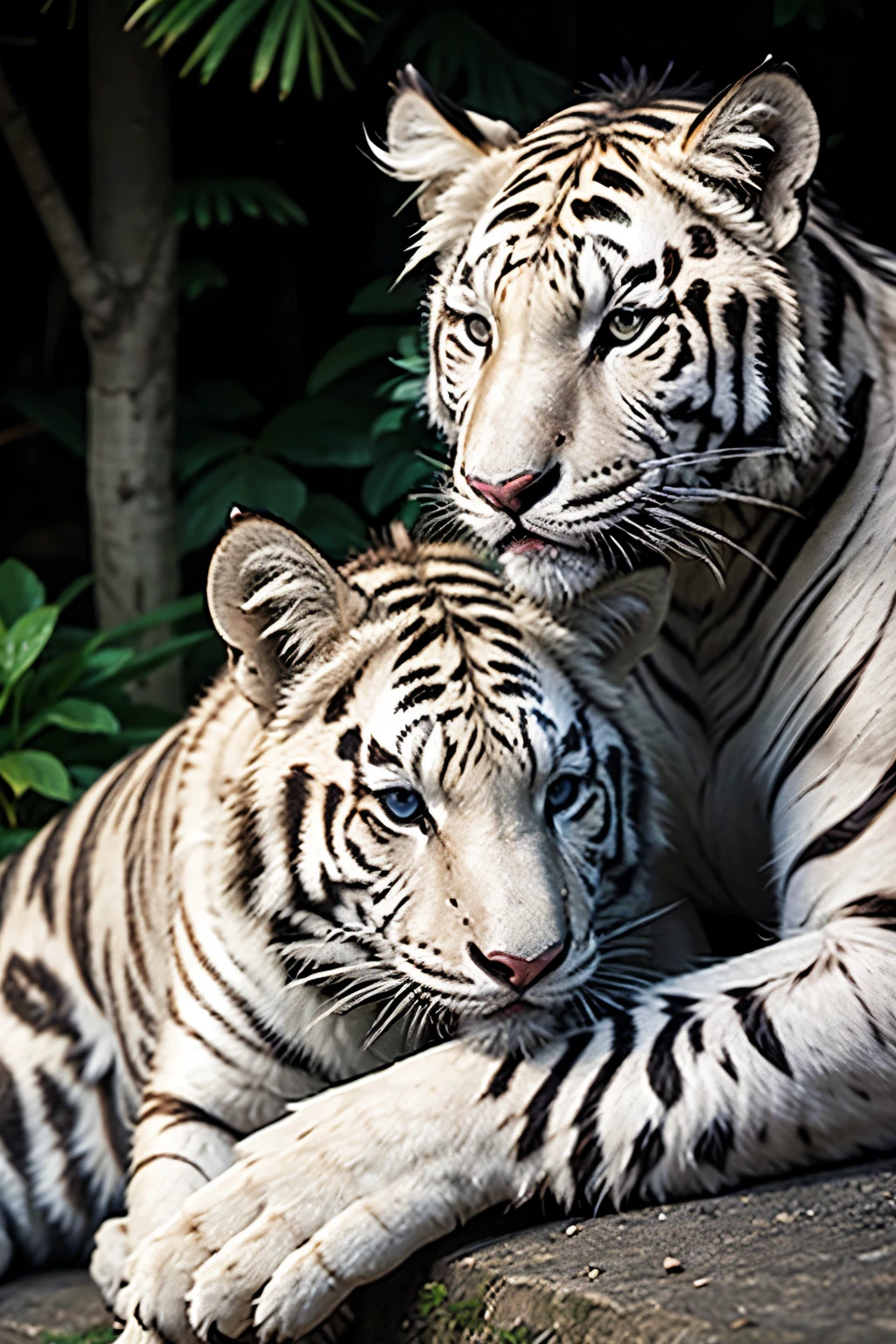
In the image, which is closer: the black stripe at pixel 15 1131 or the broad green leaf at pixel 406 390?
the black stripe at pixel 15 1131

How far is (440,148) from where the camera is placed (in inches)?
96.5

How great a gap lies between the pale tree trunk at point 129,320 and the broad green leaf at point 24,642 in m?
0.58

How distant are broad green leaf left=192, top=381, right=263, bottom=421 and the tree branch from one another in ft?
1.54

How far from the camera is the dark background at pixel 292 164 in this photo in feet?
11.0

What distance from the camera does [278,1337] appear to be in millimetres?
1925

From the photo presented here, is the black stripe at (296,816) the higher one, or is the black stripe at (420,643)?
the black stripe at (420,643)

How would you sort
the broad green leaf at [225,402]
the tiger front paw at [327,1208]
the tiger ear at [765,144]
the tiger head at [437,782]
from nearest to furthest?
1. the tiger front paw at [327,1208]
2. the tiger head at [437,782]
3. the tiger ear at [765,144]
4. the broad green leaf at [225,402]

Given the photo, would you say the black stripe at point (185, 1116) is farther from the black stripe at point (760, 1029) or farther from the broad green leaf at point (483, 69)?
the broad green leaf at point (483, 69)

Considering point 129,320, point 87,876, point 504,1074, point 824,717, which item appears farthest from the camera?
point 129,320

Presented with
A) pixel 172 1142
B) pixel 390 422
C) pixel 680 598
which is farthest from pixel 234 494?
pixel 172 1142

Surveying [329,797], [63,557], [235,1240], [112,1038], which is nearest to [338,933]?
[329,797]

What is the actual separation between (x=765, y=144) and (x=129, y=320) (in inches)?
104

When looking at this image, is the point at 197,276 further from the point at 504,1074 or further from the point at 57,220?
the point at 504,1074

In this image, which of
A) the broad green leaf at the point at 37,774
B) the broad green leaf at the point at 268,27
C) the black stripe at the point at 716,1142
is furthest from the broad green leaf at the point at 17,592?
the black stripe at the point at 716,1142
